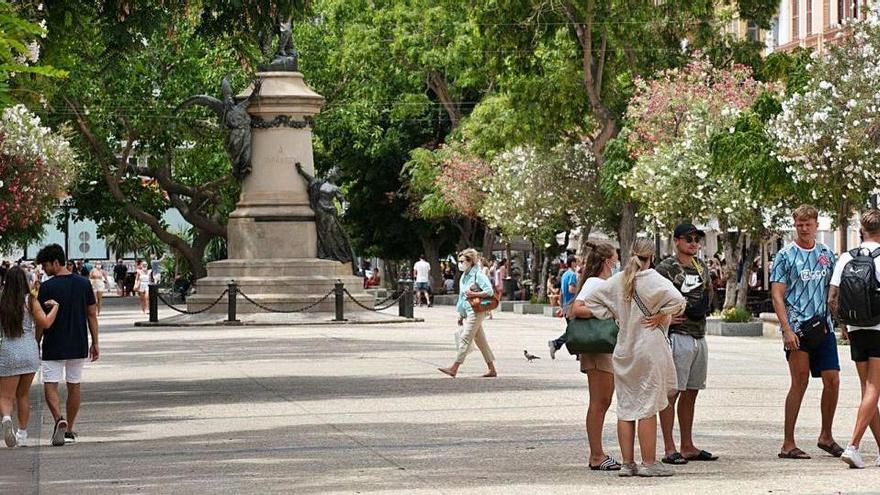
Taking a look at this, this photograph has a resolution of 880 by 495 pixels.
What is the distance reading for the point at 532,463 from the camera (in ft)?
46.5

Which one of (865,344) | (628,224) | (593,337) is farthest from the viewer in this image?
(628,224)

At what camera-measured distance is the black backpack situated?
556 inches

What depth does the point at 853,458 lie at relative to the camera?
13.6 metres

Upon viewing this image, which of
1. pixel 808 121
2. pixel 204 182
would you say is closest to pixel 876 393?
pixel 808 121

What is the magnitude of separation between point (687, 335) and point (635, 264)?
1.14m

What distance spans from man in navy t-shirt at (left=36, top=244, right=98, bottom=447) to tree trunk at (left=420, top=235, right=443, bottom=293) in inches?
2347

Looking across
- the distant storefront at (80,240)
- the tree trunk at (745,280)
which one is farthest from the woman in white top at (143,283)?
the distant storefront at (80,240)

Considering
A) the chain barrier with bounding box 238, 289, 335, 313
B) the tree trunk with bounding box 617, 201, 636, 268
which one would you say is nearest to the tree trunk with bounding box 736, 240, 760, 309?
the chain barrier with bounding box 238, 289, 335, 313

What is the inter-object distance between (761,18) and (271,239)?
58.2ft

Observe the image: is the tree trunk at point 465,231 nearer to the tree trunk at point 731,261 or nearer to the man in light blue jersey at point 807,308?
the tree trunk at point 731,261

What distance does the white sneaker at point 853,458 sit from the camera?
1365 centimetres

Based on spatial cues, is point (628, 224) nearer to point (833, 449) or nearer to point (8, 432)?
point (8, 432)

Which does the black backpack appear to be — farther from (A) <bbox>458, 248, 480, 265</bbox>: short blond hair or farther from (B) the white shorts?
(A) <bbox>458, 248, 480, 265</bbox>: short blond hair

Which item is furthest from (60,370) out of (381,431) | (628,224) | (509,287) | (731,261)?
(509,287)
